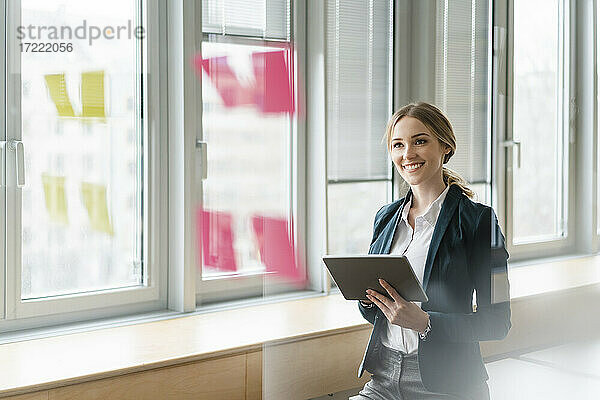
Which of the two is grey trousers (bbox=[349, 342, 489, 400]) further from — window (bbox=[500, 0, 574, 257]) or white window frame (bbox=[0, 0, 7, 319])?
white window frame (bbox=[0, 0, 7, 319])

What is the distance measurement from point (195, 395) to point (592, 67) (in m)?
1.35

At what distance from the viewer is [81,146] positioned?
223cm

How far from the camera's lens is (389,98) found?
1.32 metres

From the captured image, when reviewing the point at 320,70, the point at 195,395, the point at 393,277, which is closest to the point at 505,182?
the point at 393,277

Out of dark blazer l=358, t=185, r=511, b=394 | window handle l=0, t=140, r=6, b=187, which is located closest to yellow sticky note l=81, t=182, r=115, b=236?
window handle l=0, t=140, r=6, b=187

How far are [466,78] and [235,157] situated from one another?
1477 millimetres

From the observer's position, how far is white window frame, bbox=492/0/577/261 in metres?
0.88

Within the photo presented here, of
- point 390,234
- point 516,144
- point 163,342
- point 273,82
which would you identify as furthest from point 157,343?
point 516,144

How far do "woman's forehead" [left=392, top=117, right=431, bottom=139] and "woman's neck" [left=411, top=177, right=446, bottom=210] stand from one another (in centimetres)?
8

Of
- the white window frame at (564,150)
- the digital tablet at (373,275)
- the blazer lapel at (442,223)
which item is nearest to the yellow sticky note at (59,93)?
the digital tablet at (373,275)

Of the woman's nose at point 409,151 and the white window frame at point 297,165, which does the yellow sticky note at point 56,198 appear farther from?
the woman's nose at point 409,151

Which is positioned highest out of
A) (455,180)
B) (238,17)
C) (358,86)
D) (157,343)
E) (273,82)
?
(238,17)

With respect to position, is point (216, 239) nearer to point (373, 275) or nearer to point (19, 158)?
point (19, 158)

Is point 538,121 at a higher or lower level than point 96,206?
higher
